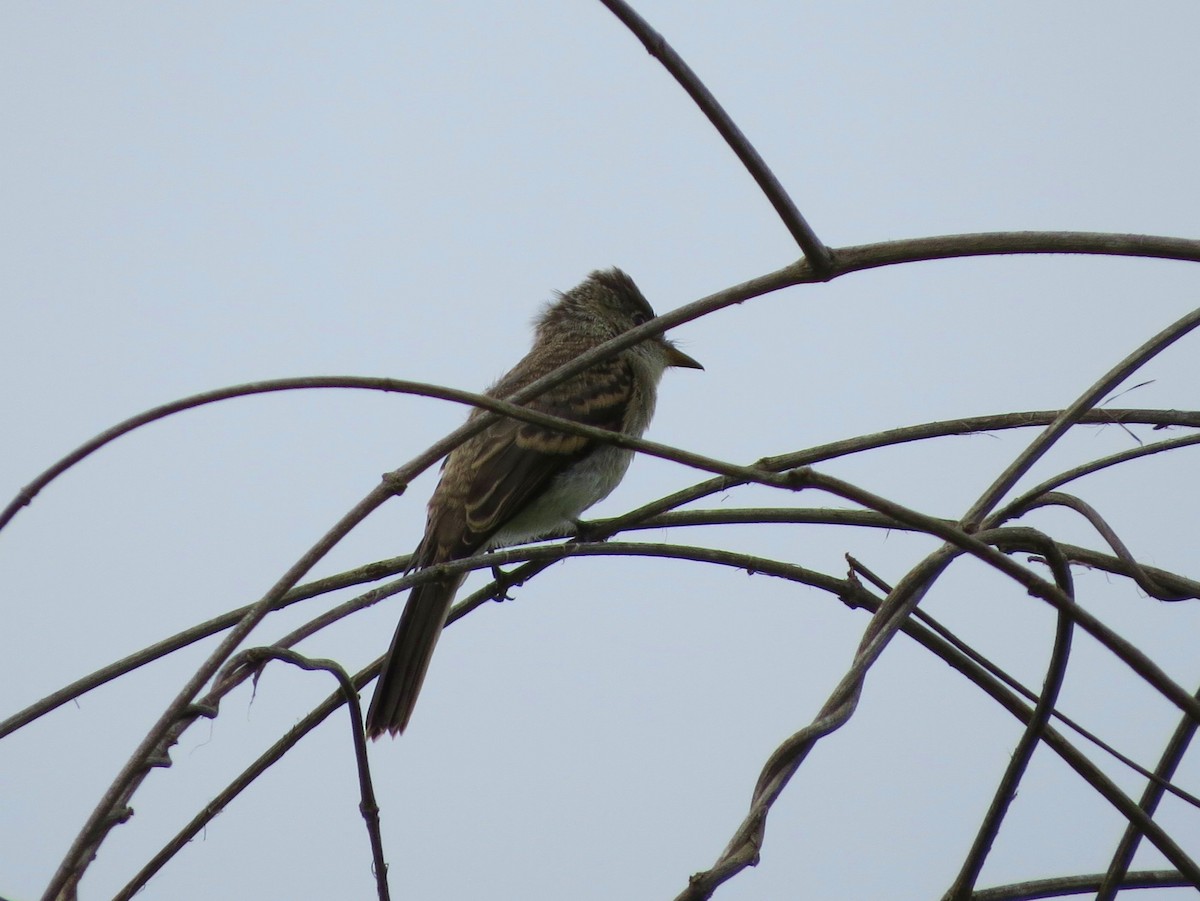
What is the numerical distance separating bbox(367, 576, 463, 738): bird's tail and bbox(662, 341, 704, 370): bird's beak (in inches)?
94.3

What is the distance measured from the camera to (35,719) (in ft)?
6.72

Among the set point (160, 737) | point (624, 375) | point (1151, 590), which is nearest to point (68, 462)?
point (160, 737)

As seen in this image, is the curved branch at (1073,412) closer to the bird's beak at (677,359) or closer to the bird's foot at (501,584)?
the bird's foot at (501,584)

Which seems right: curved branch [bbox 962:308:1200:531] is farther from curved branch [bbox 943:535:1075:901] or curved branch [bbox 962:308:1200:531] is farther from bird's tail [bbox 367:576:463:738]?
bird's tail [bbox 367:576:463:738]

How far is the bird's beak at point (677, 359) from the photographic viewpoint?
20.7 ft

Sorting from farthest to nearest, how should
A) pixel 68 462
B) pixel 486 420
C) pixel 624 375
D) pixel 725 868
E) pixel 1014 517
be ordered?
pixel 624 375 < pixel 1014 517 < pixel 486 420 < pixel 68 462 < pixel 725 868

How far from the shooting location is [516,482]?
16.6ft

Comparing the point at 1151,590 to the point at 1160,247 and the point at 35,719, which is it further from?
the point at 35,719

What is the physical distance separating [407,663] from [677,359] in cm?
261

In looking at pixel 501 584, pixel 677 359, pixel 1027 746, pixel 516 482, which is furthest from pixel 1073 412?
pixel 677 359

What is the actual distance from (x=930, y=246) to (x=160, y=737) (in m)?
1.34

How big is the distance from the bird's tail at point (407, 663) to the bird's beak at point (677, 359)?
2.39 m

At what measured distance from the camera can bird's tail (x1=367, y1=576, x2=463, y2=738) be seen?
4199 millimetres

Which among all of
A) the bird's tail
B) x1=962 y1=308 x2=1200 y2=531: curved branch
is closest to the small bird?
the bird's tail
